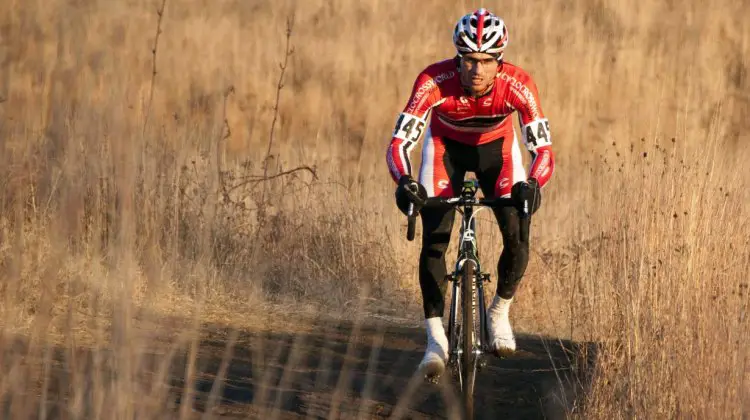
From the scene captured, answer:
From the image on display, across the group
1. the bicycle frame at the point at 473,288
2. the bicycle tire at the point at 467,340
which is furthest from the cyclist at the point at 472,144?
the bicycle tire at the point at 467,340

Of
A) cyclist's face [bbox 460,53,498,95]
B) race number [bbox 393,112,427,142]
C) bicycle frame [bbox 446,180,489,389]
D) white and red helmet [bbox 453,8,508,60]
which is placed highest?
white and red helmet [bbox 453,8,508,60]

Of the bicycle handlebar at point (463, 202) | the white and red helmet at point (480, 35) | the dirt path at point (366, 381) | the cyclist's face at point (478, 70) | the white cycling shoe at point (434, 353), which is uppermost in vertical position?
the white and red helmet at point (480, 35)

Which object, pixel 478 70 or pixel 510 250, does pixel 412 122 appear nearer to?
pixel 478 70

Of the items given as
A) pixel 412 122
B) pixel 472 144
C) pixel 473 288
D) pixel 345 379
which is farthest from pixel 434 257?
pixel 345 379

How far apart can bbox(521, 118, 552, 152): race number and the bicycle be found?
606mm

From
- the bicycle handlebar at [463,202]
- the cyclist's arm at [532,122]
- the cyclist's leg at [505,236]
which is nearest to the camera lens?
the bicycle handlebar at [463,202]

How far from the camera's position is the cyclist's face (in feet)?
24.9

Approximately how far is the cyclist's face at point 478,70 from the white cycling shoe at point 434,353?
1336mm

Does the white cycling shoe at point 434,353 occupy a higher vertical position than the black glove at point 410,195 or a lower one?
lower

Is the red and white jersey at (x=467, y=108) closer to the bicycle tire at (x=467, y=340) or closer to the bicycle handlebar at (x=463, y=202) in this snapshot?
the bicycle handlebar at (x=463, y=202)

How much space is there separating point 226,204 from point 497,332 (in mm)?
4804

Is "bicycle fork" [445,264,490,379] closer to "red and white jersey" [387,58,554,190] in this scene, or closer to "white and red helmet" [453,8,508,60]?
"red and white jersey" [387,58,554,190]

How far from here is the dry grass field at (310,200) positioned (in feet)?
15.1

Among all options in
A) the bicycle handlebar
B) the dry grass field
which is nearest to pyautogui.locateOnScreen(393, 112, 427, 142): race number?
the bicycle handlebar
